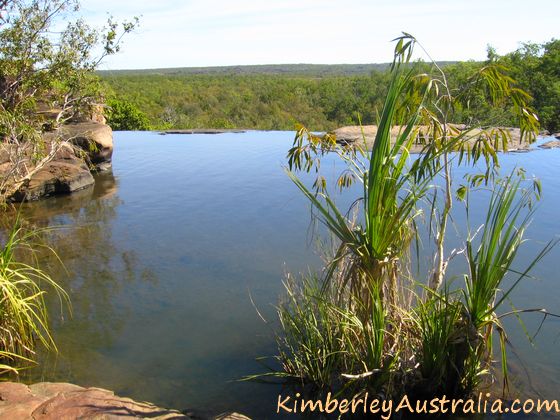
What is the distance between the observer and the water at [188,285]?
3.46 metres

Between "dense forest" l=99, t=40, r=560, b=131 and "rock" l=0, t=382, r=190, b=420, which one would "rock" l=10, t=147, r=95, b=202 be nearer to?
"rock" l=0, t=382, r=190, b=420

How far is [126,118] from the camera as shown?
18.6 metres

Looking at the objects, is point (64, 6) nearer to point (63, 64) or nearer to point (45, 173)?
point (63, 64)

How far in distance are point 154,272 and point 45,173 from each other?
4391mm

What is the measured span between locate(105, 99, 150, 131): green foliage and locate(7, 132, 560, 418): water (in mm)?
9098

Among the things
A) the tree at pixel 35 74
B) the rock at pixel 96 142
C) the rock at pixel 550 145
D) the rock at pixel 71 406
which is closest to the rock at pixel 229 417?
the rock at pixel 71 406

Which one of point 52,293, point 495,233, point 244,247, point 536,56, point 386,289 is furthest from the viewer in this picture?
point 536,56

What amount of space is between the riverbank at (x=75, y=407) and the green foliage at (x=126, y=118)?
1636 cm

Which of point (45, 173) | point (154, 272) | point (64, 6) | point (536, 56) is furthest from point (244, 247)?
point (536, 56)

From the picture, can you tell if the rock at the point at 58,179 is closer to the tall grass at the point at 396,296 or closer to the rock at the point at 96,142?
the rock at the point at 96,142

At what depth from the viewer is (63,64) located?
627cm

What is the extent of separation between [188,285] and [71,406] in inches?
87.6

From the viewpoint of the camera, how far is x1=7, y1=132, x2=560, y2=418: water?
11.3 feet

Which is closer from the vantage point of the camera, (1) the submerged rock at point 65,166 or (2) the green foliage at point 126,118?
(1) the submerged rock at point 65,166
